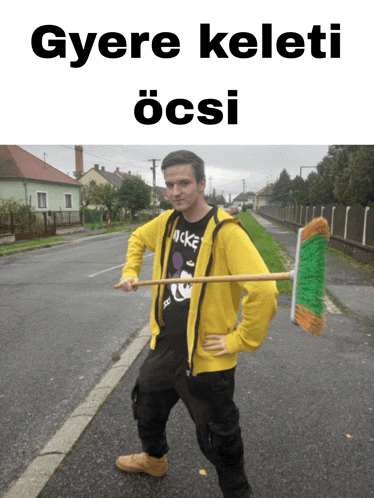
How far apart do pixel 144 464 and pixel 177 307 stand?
1.13 meters

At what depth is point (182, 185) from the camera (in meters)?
1.99

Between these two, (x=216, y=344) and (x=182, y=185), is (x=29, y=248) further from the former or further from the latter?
(x=216, y=344)

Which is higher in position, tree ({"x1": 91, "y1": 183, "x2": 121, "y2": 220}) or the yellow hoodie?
tree ({"x1": 91, "y1": 183, "x2": 121, "y2": 220})

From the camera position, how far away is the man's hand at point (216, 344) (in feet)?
6.30

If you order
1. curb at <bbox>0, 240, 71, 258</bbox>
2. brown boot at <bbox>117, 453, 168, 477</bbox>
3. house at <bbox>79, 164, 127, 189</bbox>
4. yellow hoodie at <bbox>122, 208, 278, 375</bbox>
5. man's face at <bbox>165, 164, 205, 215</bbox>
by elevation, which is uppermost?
house at <bbox>79, 164, 127, 189</bbox>

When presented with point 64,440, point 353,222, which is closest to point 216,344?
point 64,440

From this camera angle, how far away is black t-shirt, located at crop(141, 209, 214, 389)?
2062mm

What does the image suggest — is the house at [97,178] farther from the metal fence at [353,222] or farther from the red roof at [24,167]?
the metal fence at [353,222]

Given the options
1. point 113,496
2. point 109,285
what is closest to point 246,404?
point 113,496

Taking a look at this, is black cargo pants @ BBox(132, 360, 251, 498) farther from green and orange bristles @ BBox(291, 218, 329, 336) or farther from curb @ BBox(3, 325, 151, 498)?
curb @ BBox(3, 325, 151, 498)

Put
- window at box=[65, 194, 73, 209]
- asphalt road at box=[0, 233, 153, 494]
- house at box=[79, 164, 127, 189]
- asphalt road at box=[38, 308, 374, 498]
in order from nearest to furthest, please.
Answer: asphalt road at box=[38, 308, 374, 498] → asphalt road at box=[0, 233, 153, 494] → window at box=[65, 194, 73, 209] → house at box=[79, 164, 127, 189]

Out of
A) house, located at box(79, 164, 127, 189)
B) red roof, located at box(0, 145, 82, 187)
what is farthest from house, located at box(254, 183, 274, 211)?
red roof, located at box(0, 145, 82, 187)

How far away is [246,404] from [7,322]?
425 cm

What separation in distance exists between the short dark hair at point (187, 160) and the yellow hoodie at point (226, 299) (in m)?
0.23
